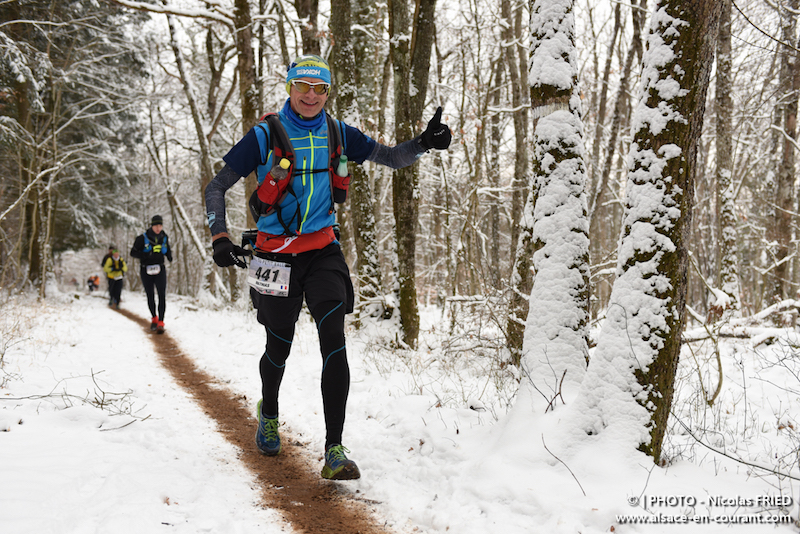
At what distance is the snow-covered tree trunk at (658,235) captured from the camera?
2318 mm

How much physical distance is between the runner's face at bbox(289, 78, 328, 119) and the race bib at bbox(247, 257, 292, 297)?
0.95m

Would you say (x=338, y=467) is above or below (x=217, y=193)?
below

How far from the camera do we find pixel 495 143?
46.7ft

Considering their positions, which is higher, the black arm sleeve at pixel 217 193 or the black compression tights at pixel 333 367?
the black arm sleeve at pixel 217 193

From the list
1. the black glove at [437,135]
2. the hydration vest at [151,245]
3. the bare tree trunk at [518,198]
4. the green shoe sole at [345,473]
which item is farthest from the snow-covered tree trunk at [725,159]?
the hydration vest at [151,245]

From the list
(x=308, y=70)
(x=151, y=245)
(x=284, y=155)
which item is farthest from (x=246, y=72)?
(x=284, y=155)

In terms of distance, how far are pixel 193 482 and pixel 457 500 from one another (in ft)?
4.71

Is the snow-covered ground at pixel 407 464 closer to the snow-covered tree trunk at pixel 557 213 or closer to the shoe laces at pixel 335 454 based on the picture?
the shoe laces at pixel 335 454

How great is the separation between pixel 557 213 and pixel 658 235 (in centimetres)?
72

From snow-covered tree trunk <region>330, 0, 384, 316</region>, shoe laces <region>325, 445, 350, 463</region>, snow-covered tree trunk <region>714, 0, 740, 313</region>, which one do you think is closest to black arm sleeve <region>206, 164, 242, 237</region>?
shoe laces <region>325, 445, 350, 463</region>

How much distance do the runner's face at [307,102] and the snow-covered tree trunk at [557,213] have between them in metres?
1.40

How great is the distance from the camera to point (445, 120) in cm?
1412

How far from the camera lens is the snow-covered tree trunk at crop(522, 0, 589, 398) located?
2.92 metres

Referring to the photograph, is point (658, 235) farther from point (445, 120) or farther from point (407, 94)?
point (445, 120)
